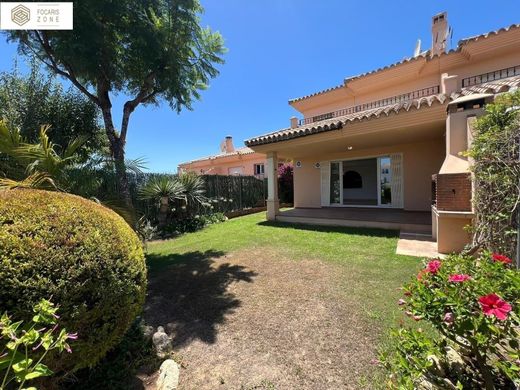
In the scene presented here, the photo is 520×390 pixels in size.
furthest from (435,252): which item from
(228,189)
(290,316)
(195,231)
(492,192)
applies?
(228,189)

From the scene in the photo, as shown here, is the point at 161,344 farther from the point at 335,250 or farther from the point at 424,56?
the point at 424,56

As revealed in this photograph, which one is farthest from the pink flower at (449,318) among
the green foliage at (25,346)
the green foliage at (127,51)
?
the green foliage at (127,51)

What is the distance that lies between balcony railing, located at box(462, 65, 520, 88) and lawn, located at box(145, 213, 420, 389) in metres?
7.68

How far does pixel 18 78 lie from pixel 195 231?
8.00 m

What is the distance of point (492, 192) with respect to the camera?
4.07 m

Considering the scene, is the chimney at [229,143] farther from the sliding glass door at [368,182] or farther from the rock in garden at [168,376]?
the rock in garden at [168,376]

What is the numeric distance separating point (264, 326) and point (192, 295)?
5.70ft

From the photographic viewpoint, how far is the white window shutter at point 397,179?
36.5ft

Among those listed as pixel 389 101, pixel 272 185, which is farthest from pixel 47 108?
pixel 389 101

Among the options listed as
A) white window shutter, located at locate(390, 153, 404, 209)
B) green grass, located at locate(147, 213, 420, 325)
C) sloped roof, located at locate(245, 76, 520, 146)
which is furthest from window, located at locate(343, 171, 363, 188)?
green grass, located at locate(147, 213, 420, 325)

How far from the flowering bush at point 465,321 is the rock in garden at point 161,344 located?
7.96 feet

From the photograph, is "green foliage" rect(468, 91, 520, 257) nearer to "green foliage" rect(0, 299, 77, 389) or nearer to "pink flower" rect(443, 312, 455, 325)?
"pink flower" rect(443, 312, 455, 325)

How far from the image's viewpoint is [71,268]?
1953 mm

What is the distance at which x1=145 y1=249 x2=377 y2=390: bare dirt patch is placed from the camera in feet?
8.37
